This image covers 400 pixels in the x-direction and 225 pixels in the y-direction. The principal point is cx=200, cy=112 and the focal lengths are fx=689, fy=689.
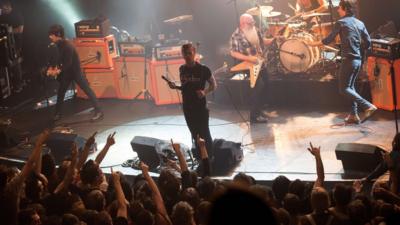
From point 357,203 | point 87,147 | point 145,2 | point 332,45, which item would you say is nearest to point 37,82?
point 145,2

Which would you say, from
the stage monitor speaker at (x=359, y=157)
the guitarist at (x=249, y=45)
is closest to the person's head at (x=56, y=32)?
the guitarist at (x=249, y=45)

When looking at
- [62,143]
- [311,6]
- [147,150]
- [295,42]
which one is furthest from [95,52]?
[147,150]

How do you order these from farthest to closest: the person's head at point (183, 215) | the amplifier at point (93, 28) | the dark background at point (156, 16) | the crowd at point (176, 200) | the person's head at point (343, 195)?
1. the amplifier at point (93, 28)
2. the dark background at point (156, 16)
3. the person's head at point (343, 195)
4. the person's head at point (183, 215)
5. the crowd at point (176, 200)

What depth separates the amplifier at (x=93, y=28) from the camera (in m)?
13.7

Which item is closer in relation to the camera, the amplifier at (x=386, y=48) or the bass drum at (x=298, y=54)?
the amplifier at (x=386, y=48)

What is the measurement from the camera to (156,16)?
15578 millimetres

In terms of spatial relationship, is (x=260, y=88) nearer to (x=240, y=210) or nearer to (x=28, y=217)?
(x=28, y=217)

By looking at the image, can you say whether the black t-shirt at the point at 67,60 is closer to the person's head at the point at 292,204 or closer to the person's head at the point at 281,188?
the person's head at the point at 281,188

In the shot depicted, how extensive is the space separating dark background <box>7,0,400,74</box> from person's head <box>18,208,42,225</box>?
864 cm

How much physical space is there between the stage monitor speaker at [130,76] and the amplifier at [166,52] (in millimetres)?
480

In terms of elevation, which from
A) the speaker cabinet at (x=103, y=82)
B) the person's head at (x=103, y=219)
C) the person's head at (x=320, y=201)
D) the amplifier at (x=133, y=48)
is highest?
the amplifier at (x=133, y=48)

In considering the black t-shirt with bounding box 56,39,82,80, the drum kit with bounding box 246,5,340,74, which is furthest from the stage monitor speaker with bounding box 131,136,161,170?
the drum kit with bounding box 246,5,340,74

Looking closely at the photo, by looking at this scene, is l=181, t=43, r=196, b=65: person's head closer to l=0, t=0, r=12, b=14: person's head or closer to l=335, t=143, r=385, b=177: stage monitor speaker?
l=335, t=143, r=385, b=177: stage monitor speaker

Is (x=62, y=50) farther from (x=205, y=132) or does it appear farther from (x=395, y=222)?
(x=395, y=222)
